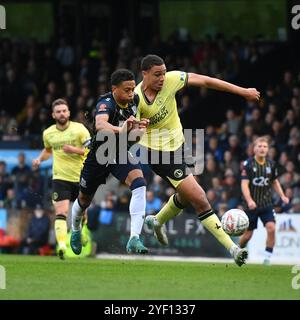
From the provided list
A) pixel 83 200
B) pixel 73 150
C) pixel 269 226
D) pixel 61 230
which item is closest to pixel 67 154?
pixel 73 150

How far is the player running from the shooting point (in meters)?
Result: 13.5

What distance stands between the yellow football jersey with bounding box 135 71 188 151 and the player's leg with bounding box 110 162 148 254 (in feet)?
1.46

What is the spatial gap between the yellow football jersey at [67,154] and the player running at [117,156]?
249 centimetres

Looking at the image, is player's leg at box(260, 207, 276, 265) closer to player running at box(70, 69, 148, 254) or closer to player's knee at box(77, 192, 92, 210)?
player's knee at box(77, 192, 92, 210)

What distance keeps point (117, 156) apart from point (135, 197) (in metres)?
0.63

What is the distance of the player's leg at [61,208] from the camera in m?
16.9

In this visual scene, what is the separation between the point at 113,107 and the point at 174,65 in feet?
49.8

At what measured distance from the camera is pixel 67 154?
17375 mm

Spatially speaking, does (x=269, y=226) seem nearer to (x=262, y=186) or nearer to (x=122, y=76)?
(x=262, y=186)

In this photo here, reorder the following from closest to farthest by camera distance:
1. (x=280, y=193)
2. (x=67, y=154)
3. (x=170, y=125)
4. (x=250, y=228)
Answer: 1. (x=170, y=125)
2. (x=67, y=154)
3. (x=280, y=193)
4. (x=250, y=228)

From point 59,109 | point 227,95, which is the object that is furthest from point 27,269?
point 227,95

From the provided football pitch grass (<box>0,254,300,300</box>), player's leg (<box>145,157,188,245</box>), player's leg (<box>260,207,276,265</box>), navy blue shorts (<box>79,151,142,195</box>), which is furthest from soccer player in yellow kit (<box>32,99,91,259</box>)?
player's leg (<box>260,207,276,265</box>)

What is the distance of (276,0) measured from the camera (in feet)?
98.7

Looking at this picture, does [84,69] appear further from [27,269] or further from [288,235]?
[27,269]
